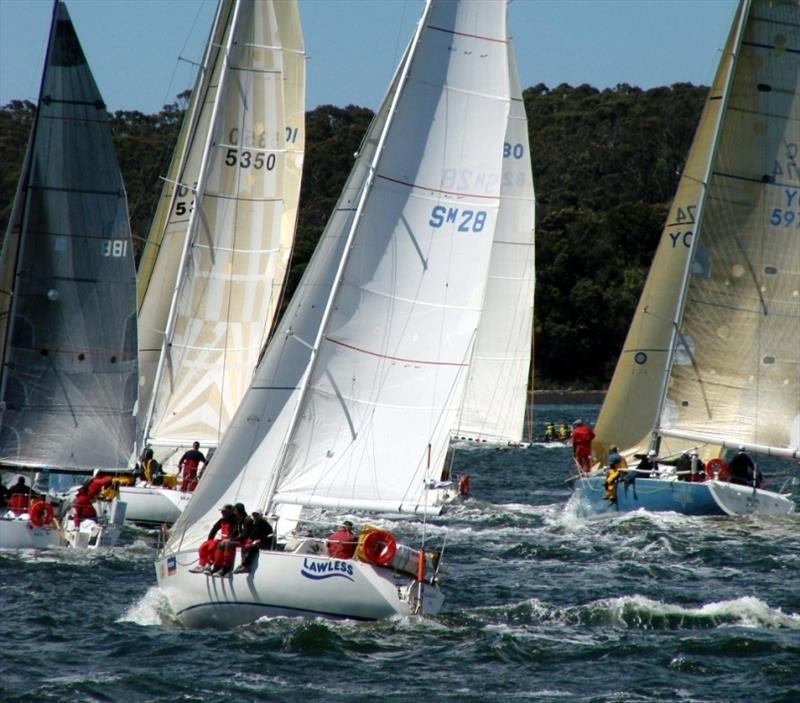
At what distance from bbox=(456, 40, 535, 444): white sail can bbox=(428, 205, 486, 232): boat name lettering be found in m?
18.5

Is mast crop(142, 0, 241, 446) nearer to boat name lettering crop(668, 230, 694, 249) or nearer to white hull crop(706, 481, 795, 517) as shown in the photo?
boat name lettering crop(668, 230, 694, 249)

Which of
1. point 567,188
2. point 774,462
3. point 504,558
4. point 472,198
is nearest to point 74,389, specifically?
point 504,558

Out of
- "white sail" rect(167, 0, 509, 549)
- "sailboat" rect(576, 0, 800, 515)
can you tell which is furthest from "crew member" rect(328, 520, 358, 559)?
"sailboat" rect(576, 0, 800, 515)

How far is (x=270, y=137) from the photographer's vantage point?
34.0 meters

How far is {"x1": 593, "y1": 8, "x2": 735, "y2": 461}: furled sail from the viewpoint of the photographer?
1328 inches

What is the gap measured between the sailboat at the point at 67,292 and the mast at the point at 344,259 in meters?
7.01

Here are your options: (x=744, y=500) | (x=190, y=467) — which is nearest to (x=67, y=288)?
(x=190, y=467)

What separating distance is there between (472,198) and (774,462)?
32.9 metres

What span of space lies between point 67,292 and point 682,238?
12.8 metres

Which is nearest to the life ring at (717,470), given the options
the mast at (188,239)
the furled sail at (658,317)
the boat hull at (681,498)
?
the boat hull at (681,498)

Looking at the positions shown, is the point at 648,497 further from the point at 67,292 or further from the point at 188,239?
the point at 67,292

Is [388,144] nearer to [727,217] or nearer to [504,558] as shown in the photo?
[504,558]

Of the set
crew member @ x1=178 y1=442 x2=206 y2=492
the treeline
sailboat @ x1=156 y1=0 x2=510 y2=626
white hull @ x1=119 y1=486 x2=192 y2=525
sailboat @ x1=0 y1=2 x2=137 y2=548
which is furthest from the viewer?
the treeline

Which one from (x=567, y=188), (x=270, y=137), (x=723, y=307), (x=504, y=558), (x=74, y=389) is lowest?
(x=504, y=558)
